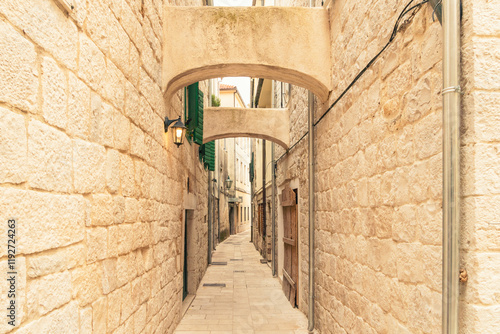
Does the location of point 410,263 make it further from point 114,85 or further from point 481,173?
point 114,85

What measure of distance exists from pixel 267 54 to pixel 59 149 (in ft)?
9.40

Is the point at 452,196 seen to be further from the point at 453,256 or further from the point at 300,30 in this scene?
the point at 300,30

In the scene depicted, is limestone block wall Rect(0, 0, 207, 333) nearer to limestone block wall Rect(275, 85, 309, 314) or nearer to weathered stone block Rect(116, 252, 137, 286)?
weathered stone block Rect(116, 252, 137, 286)

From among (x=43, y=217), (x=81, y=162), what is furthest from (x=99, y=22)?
(x=43, y=217)

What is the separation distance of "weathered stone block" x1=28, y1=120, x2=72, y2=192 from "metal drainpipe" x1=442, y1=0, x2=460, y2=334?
1.80 metres

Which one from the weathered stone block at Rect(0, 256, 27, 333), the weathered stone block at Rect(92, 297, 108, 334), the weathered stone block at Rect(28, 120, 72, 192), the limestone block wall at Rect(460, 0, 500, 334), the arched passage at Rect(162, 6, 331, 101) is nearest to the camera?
the weathered stone block at Rect(0, 256, 27, 333)

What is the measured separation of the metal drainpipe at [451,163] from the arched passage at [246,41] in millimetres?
2355

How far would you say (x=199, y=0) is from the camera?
7.57 metres

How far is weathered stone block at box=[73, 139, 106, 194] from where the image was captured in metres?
1.94

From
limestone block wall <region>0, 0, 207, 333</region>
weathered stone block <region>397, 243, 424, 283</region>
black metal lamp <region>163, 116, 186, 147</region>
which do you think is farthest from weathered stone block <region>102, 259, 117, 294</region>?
black metal lamp <region>163, 116, 186, 147</region>

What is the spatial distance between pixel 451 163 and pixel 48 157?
71.8 inches

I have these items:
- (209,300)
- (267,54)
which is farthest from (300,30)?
(209,300)

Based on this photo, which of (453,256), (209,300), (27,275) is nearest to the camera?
(27,275)

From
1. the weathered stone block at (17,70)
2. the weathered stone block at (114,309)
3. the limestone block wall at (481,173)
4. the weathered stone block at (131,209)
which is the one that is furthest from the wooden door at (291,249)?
the weathered stone block at (17,70)
